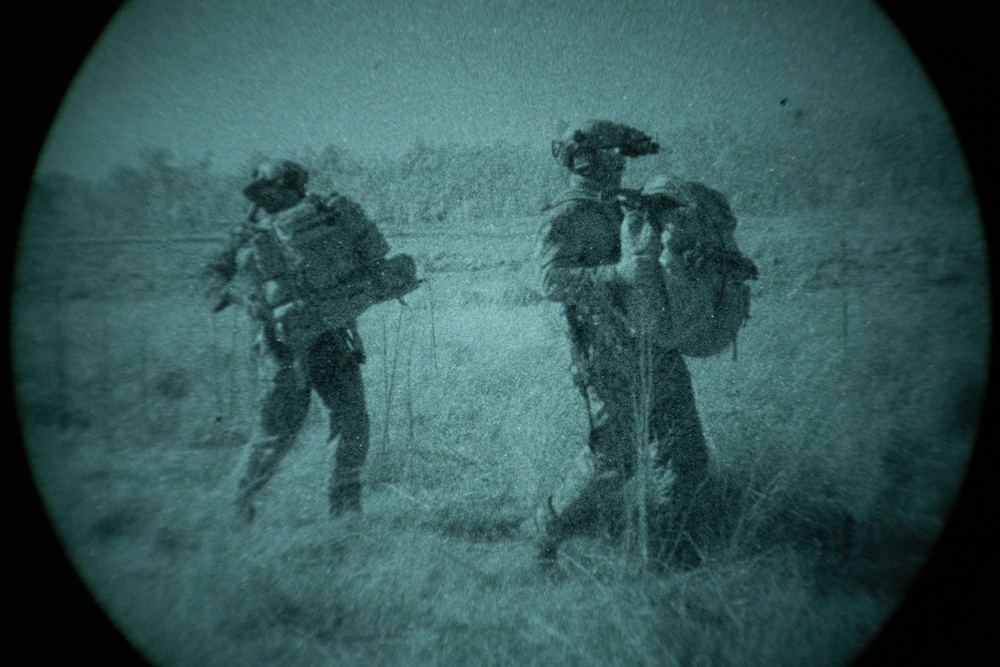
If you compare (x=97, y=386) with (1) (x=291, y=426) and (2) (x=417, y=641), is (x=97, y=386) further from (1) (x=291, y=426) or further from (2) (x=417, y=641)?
(2) (x=417, y=641)

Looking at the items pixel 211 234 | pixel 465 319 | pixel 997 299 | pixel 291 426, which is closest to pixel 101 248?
pixel 211 234

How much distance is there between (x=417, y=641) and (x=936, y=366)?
1.86 m

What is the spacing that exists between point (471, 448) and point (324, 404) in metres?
0.53

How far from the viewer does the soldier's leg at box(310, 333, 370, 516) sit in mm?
1717

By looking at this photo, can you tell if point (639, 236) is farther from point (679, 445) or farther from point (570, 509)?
point (570, 509)

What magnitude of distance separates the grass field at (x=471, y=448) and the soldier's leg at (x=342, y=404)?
48 millimetres

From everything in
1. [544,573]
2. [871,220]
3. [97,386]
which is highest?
[871,220]

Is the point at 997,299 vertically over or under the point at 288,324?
over

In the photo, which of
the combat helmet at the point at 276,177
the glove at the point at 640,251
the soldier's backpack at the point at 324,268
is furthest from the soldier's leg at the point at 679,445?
the combat helmet at the point at 276,177

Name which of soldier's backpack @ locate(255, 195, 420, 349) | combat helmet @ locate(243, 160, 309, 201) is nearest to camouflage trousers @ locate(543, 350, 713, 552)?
soldier's backpack @ locate(255, 195, 420, 349)

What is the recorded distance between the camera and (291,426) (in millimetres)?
1729

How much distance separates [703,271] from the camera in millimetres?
1620

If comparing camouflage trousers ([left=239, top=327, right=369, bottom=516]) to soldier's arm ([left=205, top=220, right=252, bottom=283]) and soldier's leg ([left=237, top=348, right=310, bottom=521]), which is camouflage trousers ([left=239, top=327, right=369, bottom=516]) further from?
soldier's arm ([left=205, top=220, right=252, bottom=283])

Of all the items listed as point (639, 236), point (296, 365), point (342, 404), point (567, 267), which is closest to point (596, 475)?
point (567, 267)
